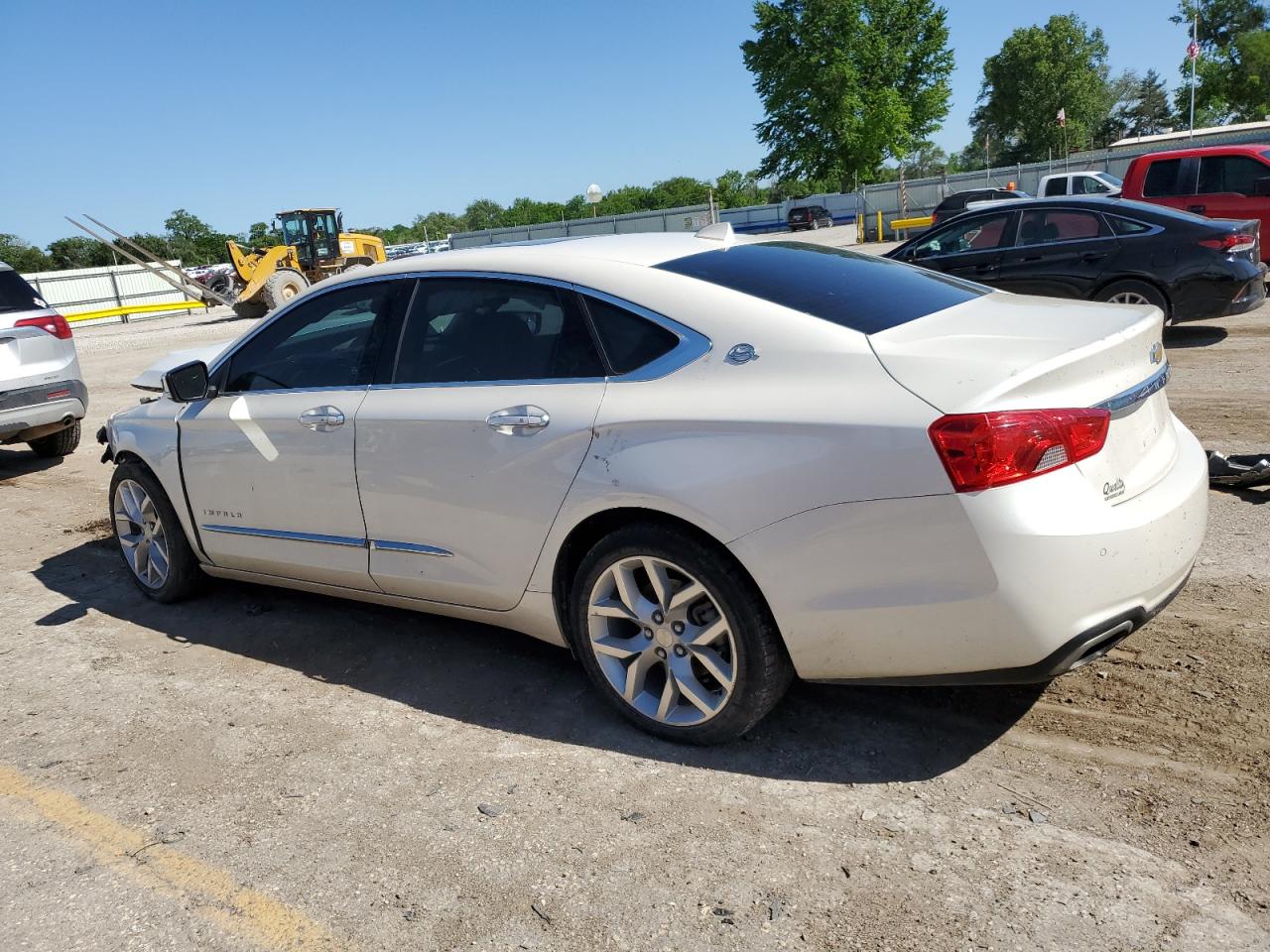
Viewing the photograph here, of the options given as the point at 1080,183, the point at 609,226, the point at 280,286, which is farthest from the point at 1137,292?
the point at 609,226

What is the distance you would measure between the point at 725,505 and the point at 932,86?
204 feet

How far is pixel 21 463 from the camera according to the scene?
935 cm

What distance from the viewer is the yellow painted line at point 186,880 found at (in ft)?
8.34

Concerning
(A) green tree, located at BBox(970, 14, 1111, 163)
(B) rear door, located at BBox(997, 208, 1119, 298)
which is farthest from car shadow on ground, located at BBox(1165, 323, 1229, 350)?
(A) green tree, located at BBox(970, 14, 1111, 163)

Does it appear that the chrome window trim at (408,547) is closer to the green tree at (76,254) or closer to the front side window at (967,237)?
the front side window at (967,237)

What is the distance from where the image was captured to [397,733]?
141 inches

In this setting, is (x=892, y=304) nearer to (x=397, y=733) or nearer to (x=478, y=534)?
(x=478, y=534)

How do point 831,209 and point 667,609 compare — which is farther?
point 831,209

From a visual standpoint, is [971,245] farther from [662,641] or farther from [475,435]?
[662,641]

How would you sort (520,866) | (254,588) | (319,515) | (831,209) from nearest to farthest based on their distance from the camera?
(520,866) → (319,515) → (254,588) → (831,209)

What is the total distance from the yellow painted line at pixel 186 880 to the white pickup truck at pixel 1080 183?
23407mm

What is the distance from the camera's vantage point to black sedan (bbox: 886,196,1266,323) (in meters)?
8.81

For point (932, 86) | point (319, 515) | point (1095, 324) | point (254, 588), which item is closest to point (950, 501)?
point (1095, 324)

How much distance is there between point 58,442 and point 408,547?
23.7 ft
